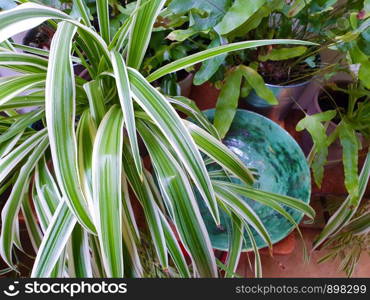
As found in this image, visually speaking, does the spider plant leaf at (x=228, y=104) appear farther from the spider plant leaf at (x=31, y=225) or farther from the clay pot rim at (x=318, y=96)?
the spider plant leaf at (x=31, y=225)

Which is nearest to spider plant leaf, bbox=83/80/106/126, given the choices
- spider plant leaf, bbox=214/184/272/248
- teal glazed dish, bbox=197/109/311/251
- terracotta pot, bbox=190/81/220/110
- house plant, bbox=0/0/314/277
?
house plant, bbox=0/0/314/277

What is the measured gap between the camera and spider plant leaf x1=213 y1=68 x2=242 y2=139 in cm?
69

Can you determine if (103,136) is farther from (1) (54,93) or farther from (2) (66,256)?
(2) (66,256)

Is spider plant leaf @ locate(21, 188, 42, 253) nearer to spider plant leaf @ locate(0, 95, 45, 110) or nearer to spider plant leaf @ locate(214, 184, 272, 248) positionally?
spider plant leaf @ locate(0, 95, 45, 110)

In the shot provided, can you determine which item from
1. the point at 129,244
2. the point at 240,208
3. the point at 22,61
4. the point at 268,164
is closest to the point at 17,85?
the point at 22,61

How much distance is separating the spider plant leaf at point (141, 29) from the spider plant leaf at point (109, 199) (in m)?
0.18

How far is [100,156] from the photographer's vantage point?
42 cm

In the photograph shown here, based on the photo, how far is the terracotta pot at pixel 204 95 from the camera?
3.31 feet

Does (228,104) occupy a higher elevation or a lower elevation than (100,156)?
higher

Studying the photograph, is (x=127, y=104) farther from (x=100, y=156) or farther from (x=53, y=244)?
(x=53, y=244)

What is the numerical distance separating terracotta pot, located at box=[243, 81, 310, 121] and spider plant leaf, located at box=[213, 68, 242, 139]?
0.13 meters

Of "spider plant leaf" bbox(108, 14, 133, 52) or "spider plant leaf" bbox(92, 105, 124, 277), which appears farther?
"spider plant leaf" bbox(108, 14, 133, 52)

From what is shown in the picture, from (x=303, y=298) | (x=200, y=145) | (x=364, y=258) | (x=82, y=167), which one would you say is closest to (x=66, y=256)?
(x=82, y=167)

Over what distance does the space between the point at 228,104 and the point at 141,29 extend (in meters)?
0.25
